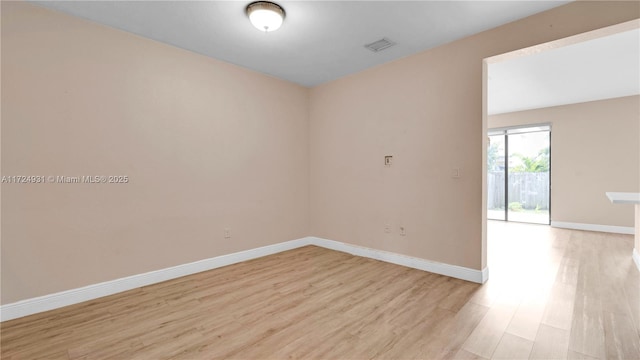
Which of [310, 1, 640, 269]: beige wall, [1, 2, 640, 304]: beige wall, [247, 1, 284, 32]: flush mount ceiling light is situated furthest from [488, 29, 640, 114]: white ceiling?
[247, 1, 284, 32]: flush mount ceiling light

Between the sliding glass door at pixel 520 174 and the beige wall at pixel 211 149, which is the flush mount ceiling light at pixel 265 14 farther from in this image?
the sliding glass door at pixel 520 174

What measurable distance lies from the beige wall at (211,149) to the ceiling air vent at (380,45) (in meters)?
0.48

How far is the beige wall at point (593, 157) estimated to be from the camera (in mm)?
5348

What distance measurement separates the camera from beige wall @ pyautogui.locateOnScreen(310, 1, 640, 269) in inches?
110

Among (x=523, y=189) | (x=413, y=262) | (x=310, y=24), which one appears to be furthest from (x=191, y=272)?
(x=523, y=189)

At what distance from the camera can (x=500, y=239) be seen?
4988mm

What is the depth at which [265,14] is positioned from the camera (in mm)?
2363

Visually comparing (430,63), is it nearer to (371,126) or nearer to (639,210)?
(371,126)

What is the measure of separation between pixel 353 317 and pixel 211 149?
8.63 feet

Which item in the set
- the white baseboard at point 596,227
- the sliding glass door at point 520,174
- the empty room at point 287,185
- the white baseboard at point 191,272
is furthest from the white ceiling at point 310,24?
the white baseboard at point 596,227

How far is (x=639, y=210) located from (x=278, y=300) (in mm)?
4458

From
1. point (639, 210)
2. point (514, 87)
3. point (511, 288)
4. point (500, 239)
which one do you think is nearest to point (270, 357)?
point (511, 288)

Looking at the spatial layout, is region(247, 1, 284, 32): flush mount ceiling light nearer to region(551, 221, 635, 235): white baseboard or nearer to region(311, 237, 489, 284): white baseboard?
region(311, 237, 489, 284): white baseboard

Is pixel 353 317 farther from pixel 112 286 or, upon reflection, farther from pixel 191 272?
pixel 112 286
